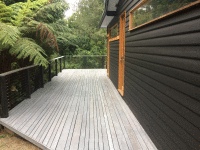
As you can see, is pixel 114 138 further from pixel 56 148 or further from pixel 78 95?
pixel 78 95

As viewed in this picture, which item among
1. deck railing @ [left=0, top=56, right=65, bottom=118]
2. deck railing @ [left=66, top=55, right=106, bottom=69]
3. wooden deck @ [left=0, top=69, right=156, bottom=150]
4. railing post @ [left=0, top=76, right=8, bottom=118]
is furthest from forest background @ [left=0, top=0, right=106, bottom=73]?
deck railing @ [left=66, top=55, right=106, bottom=69]

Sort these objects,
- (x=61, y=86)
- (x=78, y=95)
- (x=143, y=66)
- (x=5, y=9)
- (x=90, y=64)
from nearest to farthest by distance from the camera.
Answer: (x=143, y=66) < (x=5, y=9) < (x=78, y=95) < (x=61, y=86) < (x=90, y=64)

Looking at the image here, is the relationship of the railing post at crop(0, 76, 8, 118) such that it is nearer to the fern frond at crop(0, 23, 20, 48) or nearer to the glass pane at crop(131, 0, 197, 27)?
the fern frond at crop(0, 23, 20, 48)

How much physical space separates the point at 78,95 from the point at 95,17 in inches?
726

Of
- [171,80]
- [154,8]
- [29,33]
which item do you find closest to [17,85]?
[29,33]

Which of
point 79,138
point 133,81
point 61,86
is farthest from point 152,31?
point 61,86

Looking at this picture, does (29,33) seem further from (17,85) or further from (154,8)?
(154,8)

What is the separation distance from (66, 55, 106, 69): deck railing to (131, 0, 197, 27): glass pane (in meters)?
9.71

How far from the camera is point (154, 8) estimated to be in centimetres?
288

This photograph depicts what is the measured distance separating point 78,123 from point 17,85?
3070mm

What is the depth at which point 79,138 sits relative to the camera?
310cm

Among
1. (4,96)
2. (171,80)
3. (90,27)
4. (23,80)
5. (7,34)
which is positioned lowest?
(4,96)

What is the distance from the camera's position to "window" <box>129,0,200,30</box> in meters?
2.11

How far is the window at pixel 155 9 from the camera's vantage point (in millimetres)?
2106
